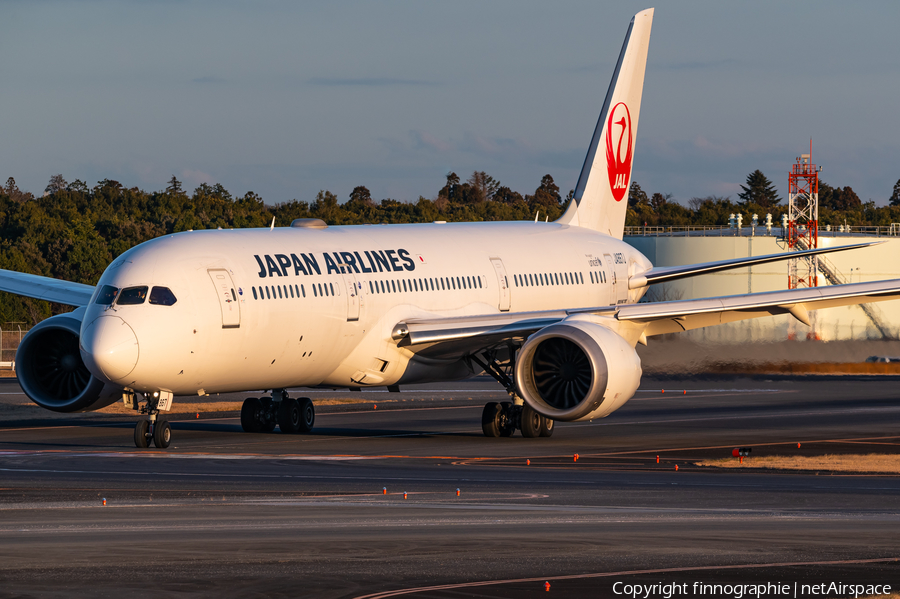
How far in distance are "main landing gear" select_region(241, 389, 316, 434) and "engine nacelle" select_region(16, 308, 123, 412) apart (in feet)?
12.4

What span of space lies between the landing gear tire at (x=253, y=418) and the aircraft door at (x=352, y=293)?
14.6 feet

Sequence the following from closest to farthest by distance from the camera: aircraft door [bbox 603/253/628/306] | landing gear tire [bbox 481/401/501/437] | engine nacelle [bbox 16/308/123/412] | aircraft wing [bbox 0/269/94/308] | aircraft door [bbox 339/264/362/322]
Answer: aircraft door [bbox 339/264/362/322] → engine nacelle [bbox 16/308/123/412] → landing gear tire [bbox 481/401/501/437] → aircraft wing [bbox 0/269/94/308] → aircraft door [bbox 603/253/628/306]

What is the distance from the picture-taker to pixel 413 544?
16078 millimetres

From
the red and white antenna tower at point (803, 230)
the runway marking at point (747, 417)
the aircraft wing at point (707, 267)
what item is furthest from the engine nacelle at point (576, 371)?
the red and white antenna tower at point (803, 230)

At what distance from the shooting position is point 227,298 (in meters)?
28.2

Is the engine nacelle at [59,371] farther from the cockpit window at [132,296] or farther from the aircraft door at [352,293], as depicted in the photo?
the aircraft door at [352,293]

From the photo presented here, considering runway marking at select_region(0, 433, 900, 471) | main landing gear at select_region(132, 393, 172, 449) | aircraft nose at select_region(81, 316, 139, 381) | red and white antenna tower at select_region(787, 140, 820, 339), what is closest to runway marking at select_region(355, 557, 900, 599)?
runway marking at select_region(0, 433, 900, 471)

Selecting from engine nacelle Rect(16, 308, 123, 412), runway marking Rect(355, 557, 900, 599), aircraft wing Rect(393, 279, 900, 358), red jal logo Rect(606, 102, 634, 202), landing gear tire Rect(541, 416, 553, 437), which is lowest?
landing gear tire Rect(541, 416, 553, 437)

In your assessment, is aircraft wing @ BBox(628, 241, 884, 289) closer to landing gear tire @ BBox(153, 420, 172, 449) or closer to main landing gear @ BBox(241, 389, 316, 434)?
main landing gear @ BBox(241, 389, 316, 434)

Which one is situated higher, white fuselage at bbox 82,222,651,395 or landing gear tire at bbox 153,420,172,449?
white fuselage at bbox 82,222,651,395

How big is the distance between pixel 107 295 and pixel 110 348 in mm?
1550

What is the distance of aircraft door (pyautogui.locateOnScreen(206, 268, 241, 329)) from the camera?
28062 mm

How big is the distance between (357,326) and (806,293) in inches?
401

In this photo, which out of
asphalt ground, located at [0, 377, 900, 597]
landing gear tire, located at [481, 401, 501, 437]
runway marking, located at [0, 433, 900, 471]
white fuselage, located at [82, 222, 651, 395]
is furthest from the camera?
landing gear tire, located at [481, 401, 501, 437]
